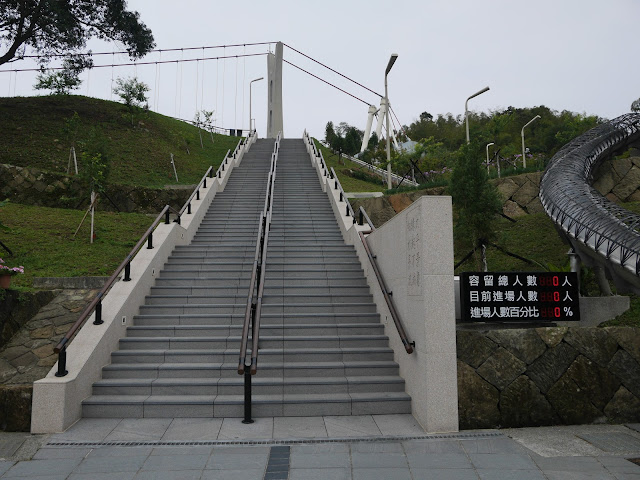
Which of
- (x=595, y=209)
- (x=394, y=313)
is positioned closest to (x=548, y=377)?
(x=394, y=313)

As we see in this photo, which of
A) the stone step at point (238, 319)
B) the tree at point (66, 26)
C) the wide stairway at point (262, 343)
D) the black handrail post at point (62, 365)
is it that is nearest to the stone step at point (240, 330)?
the wide stairway at point (262, 343)

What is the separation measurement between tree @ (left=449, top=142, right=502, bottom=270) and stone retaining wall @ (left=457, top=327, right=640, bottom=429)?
192 inches

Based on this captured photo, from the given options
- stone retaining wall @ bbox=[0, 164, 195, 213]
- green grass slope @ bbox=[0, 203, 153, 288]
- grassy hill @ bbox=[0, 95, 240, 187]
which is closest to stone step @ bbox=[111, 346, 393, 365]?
green grass slope @ bbox=[0, 203, 153, 288]

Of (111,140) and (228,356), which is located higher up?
(111,140)

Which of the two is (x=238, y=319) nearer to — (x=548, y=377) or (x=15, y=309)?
(x=15, y=309)

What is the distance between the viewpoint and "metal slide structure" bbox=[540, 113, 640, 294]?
7287 millimetres

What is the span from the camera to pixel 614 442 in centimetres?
458

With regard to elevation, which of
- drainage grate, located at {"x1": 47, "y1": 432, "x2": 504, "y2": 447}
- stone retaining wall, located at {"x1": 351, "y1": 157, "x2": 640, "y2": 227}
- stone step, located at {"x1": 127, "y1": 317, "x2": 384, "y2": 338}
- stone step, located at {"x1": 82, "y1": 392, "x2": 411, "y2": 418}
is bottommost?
drainage grate, located at {"x1": 47, "y1": 432, "x2": 504, "y2": 447}

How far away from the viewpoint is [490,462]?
4156mm

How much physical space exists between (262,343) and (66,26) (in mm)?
22036

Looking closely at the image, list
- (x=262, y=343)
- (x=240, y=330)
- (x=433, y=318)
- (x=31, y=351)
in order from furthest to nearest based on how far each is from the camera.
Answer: (x=240, y=330) → (x=262, y=343) → (x=31, y=351) → (x=433, y=318)

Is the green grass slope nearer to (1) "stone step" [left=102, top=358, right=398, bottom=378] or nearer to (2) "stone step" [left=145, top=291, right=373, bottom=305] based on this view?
(2) "stone step" [left=145, top=291, right=373, bottom=305]

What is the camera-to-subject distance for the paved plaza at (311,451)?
3.94m

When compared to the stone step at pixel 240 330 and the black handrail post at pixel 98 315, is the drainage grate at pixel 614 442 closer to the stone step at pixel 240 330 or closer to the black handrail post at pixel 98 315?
the stone step at pixel 240 330
